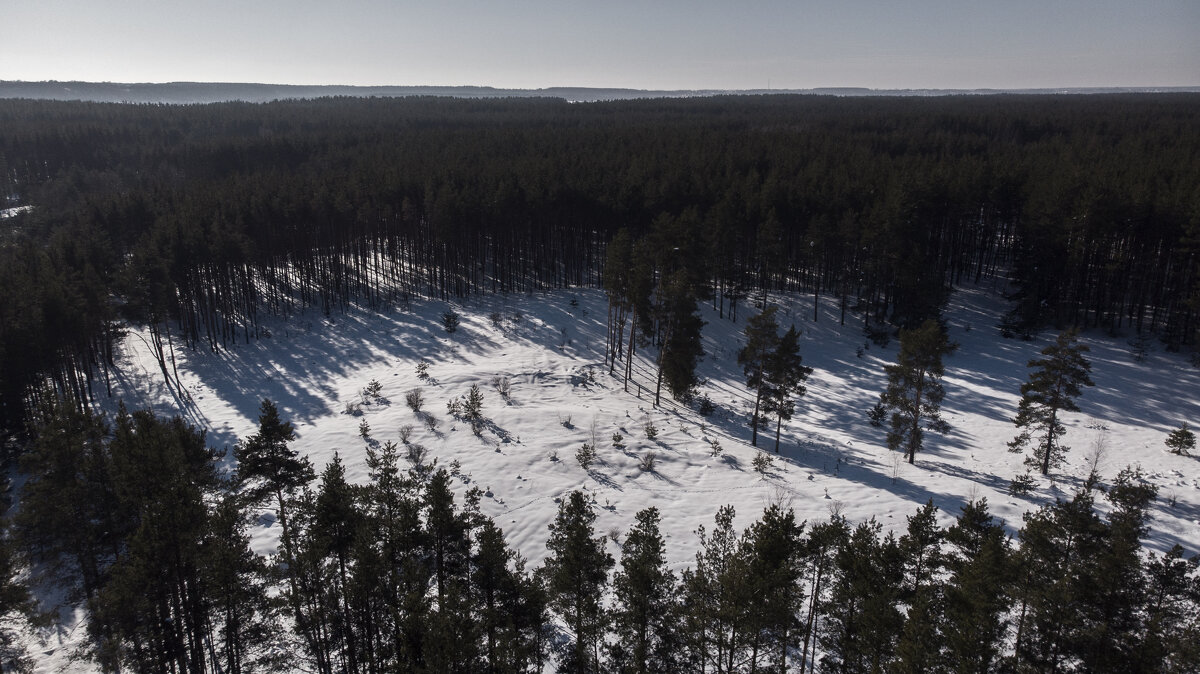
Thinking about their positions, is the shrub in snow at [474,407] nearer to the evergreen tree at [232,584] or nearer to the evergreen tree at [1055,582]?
the evergreen tree at [232,584]

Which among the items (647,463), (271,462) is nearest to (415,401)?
(647,463)

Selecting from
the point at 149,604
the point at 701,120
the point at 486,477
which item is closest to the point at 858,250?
the point at 486,477

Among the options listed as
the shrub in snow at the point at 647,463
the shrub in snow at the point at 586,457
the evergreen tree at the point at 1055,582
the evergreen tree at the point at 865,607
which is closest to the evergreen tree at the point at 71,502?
the shrub in snow at the point at 586,457

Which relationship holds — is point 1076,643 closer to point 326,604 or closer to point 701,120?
point 326,604

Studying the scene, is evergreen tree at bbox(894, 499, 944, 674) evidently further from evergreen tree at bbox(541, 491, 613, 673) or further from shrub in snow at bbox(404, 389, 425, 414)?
shrub in snow at bbox(404, 389, 425, 414)

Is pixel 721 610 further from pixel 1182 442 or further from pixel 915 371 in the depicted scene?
pixel 1182 442

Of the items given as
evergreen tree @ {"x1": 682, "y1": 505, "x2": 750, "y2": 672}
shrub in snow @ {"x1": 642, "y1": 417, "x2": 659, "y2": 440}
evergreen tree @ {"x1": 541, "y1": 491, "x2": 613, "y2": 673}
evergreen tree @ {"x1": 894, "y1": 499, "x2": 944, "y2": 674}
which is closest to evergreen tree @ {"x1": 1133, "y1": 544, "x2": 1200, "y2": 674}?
evergreen tree @ {"x1": 894, "y1": 499, "x2": 944, "y2": 674}
